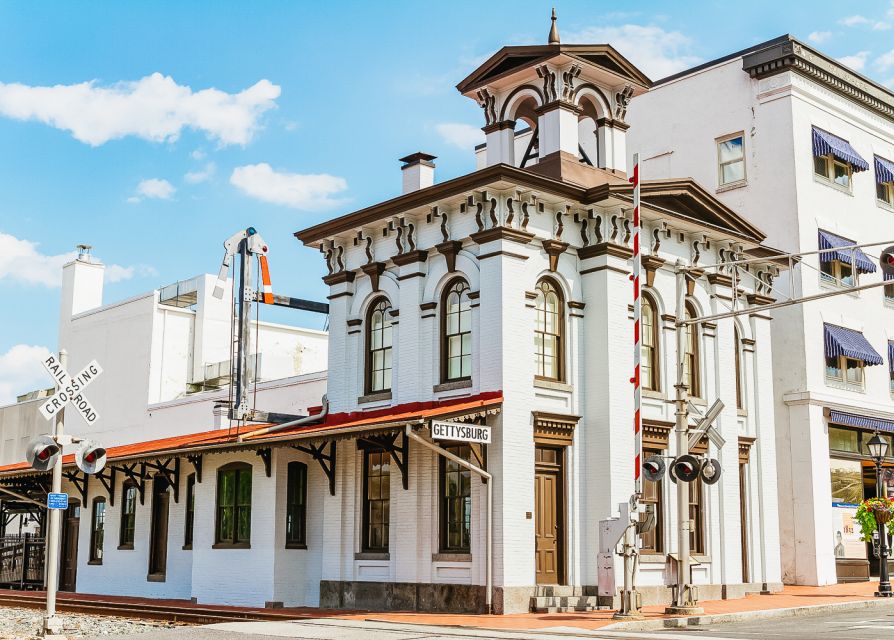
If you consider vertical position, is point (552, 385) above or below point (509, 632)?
above

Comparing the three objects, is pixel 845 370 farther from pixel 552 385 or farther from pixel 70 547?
pixel 70 547

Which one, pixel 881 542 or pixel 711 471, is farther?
pixel 881 542

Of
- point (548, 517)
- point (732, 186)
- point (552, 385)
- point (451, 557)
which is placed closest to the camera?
point (451, 557)

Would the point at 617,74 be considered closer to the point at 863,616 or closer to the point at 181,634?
the point at 863,616

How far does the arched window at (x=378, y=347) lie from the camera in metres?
23.9

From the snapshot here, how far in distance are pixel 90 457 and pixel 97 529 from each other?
15.2 meters

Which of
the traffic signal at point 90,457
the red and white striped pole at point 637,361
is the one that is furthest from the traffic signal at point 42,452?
the red and white striped pole at point 637,361

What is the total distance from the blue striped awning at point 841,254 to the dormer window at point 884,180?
123 inches

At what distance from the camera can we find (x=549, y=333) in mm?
22000

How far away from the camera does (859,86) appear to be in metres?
32.7

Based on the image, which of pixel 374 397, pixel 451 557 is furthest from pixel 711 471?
pixel 374 397

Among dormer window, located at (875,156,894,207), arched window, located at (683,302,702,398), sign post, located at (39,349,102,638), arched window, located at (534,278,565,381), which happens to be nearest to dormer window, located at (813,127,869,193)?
dormer window, located at (875,156,894,207)

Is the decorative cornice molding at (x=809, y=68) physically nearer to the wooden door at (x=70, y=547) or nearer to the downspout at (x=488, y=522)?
the downspout at (x=488, y=522)

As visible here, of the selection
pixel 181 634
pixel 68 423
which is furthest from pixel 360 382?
pixel 68 423
